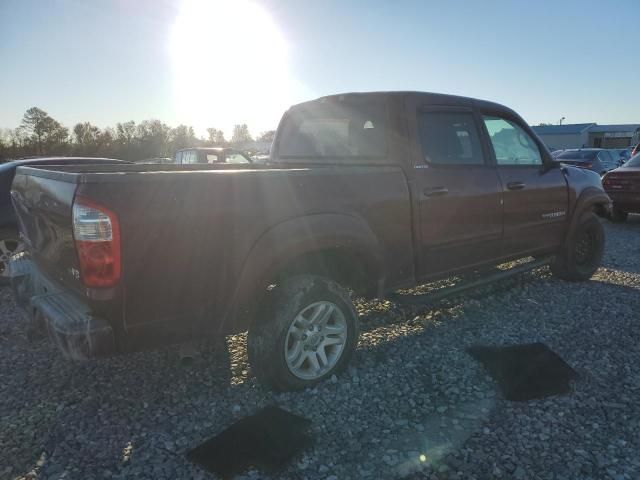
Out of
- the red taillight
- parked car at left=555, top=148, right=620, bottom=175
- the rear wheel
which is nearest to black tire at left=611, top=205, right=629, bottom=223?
parked car at left=555, top=148, right=620, bottom=175

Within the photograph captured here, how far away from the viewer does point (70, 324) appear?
2311 millimetres

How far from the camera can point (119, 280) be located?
7.54ft

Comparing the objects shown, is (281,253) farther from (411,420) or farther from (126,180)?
(411,420)

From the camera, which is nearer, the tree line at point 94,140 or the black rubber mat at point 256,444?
the black rubber mat at point 256,444

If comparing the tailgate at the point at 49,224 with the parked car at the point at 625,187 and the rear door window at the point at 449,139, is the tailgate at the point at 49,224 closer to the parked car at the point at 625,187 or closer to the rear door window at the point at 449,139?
the rear door window at the point at 449,139

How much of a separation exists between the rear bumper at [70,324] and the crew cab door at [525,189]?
11.3 feet

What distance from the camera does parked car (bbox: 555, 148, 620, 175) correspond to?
15.3 m

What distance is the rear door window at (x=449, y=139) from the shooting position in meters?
3.73

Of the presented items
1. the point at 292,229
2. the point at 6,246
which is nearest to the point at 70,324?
the point at 292,229

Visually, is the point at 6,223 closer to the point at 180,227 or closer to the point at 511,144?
the point at 180,227

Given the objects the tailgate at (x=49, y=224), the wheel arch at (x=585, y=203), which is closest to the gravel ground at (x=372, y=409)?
the tailgate at (x=49, y=224)

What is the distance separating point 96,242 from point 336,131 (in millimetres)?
2369

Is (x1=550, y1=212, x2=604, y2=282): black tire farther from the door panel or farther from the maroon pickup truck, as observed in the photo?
the door panel

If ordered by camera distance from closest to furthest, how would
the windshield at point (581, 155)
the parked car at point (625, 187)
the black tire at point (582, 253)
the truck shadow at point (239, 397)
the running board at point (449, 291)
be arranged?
the truck shadow at point (239, 397), the running board at point (449, 291), the black tire at point (582, 253), the parked car at point (625, 187), the windshield at point (581, 155)
